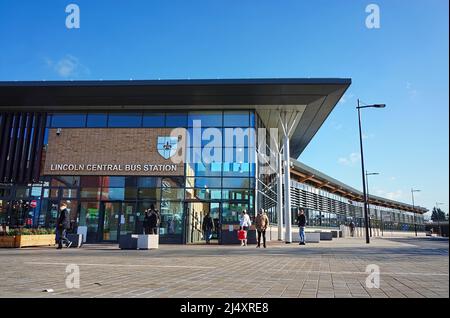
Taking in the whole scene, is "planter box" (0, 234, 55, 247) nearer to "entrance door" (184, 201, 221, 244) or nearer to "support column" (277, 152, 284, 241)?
"entrance door" (184, 201, 221, 244)

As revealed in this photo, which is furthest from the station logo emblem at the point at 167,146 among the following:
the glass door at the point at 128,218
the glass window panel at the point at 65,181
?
the glass window panel at the point at 65,181

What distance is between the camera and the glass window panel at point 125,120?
74.6ft

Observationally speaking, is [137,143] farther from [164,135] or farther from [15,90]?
[15,90]

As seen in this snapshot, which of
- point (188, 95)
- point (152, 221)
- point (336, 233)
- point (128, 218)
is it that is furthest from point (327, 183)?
point (152, 221)

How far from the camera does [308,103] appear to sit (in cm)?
2064

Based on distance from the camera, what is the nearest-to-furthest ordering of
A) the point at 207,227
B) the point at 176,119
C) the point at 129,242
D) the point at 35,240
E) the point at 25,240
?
1. the point at 129,242
2. the point at 25,240
3. the point at 35,240
4. the point at 207,227
5. the point at 176,119

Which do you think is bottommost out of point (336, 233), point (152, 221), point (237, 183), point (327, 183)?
point (336, 233)

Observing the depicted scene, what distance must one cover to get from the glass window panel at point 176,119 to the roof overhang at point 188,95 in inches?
20.4

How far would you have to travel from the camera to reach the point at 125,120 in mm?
22859

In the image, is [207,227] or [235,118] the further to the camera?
[235,118]

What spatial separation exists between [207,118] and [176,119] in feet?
6.37

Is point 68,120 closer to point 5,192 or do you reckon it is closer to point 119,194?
point 5,192

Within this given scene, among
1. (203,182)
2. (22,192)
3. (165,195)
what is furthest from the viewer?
(22,192)
